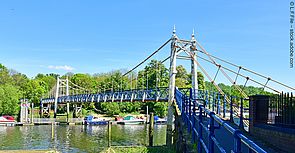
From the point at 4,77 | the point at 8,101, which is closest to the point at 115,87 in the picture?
the point at 8,101

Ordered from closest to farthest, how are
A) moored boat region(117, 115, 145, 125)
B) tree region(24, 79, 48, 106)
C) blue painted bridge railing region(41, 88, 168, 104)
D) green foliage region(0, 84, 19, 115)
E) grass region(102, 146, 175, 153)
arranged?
grass region(102, 146, 175, 153), blue painted bridge railing region(41, 88, 168, 104), moored boat region(117, 115, 145, 125), green foliage region(0, 84, 19, 115), tree region(24, 79, 48, 106)

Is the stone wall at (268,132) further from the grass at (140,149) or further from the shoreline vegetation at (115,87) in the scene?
the shoreline vegetation at (115,87)

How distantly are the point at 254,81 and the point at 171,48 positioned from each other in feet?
21.7

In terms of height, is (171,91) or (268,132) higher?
(171,91)

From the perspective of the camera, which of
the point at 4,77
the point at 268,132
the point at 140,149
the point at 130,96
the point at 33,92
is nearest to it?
the point at 268,132

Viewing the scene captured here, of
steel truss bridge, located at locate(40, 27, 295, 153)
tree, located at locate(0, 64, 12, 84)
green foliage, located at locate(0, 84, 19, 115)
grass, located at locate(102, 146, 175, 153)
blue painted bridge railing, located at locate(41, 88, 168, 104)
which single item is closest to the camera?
steel truss bridge, located at locate(40, 27, 295, 153)

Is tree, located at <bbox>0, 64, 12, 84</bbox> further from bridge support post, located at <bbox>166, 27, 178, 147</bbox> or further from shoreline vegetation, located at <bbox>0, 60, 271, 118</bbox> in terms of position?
bridge support post, located at <bbox>166, 27, 178, 147</bbox>

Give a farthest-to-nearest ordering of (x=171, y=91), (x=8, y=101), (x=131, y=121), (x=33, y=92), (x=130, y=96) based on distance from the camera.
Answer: (x=33, y=92), (x=8, y=101), (x=131, y=121), (x=130, y=96), (x=171, y=91)

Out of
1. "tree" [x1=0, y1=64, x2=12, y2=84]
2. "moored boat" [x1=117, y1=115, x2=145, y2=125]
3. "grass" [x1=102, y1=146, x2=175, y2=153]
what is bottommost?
"moored boat" [x1=117, y1=115, x2=145, y2=125]

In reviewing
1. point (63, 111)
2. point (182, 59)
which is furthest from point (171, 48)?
point (63, 111)

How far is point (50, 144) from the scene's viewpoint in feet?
84.5

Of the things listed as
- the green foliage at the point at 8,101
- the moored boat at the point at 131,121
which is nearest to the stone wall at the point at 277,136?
the moored boat at the point at 131,121

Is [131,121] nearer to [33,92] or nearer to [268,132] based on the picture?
[33,92]

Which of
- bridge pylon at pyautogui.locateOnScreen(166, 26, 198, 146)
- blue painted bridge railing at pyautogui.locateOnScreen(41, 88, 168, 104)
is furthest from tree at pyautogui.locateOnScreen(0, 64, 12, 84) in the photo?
bridge pylon at pyautogui.locateOnScreen(166, 26, 198, 146)
